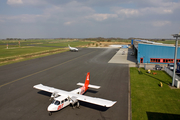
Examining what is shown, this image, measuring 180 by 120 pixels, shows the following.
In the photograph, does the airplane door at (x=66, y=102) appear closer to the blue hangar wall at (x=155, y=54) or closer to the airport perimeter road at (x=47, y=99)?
the airport perimeter road at (x=47, y=99)

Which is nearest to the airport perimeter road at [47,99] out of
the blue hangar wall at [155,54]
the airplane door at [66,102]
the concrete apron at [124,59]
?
the airplane door at [66,102]

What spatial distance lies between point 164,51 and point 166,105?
29.7 meters

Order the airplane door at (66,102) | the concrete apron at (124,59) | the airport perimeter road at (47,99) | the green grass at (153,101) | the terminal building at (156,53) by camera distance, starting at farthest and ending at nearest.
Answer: the concrete apron at (124,59) → the terminal building at (156,53) → the airplane door at (66,102) → the green grass at (153,101) → the airport perimeter road at (47,99)

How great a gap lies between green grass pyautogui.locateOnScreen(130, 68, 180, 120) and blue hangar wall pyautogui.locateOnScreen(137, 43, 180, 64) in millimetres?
16823

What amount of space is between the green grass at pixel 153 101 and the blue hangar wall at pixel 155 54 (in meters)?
16.8

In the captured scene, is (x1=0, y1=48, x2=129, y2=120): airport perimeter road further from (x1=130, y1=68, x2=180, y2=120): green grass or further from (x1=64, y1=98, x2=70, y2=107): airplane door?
(x1=130, y1=68, x2=180, y2=120): green grass

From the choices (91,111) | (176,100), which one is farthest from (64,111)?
(176,100)

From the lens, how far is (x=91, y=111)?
55.0 ft

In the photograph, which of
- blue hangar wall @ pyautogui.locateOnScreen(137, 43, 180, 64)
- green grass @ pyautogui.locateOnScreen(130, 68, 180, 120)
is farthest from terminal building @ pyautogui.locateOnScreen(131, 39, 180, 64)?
green grass @ pyautogui.locateOnScreen(130, 68, 180, 120)

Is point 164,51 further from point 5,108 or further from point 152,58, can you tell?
point 5,108

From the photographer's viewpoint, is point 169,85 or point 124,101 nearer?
point 124,101

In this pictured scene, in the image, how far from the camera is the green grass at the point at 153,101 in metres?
15.8

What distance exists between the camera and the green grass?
15844 mm

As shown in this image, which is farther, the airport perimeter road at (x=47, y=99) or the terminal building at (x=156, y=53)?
the terminal building at (x=156, y=53)
